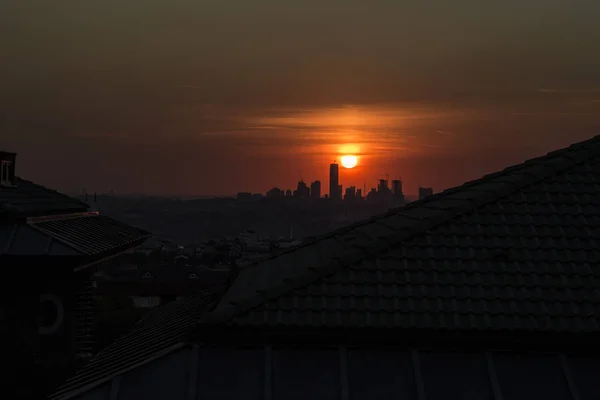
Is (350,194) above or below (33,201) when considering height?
above

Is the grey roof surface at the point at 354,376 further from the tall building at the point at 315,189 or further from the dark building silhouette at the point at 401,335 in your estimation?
the tall building at the point at 315,189

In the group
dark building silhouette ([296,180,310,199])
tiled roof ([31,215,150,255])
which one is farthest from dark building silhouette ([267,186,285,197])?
tiled roof ([31,215,150,255])

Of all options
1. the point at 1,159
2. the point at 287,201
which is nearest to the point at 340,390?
the point at 1,159

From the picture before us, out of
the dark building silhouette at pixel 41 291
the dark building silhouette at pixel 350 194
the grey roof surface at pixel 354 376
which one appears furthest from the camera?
the dark building silhouette at pixel 350 194

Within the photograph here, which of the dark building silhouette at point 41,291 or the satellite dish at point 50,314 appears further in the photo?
the satellite dish at point 50,314

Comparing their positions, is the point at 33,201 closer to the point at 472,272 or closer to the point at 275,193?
the point at 472,272

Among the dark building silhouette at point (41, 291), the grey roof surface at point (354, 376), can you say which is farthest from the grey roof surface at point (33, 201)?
the grey roof surface at point (354, 376)

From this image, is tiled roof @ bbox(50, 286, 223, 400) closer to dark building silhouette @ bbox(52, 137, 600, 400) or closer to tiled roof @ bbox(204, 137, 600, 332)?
dark building silhouette @ bbox(52, 137, 600, 400)

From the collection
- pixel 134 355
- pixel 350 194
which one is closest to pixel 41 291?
pixel 134 355

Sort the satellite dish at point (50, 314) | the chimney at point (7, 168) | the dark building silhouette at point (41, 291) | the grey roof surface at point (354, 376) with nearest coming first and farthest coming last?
the grey roof surface at point (354, 376) < the dark building silhouette at point (41, 291) < the satellite dish at point (50, 314) < the chimney at point (7, 168)
